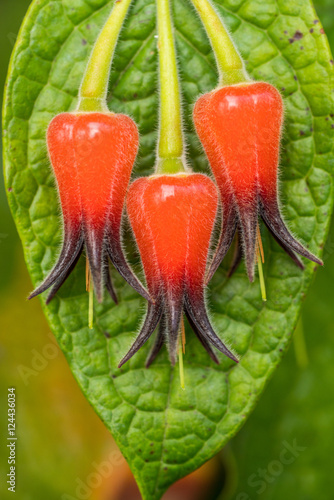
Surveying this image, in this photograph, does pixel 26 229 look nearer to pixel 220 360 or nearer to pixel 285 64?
pixel 220 360

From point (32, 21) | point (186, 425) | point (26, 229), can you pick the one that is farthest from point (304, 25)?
point (186, 425)

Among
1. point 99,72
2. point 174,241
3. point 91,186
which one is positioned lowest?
point 174,241

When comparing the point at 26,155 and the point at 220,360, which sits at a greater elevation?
the point at 26,155

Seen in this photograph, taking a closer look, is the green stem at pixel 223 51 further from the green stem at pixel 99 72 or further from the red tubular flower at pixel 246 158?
the green stem at pixel 99 72

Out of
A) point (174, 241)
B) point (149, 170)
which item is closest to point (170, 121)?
point (149, 170)

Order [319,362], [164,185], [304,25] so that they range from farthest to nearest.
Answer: [319,362] → [304,25] → [164,185]

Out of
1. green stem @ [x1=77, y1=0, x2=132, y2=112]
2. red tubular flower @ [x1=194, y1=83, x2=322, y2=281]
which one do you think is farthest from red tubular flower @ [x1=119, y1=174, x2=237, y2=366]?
green stem @ [x1=77, y1=0, x2=132, y2=112]

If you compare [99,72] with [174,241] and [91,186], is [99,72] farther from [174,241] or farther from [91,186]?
[174,241]
